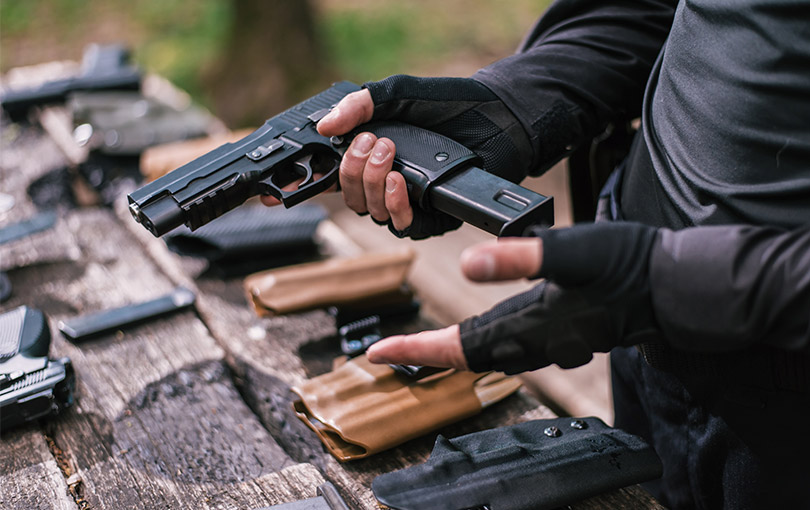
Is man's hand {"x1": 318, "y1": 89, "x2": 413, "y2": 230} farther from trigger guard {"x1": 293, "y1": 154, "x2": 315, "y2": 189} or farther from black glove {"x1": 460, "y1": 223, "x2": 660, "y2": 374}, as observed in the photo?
black glove {"x1": 460, "y1": 223, "x2": 660, "y2": 374}

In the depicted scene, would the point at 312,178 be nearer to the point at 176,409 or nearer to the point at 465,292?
the point at 176,409

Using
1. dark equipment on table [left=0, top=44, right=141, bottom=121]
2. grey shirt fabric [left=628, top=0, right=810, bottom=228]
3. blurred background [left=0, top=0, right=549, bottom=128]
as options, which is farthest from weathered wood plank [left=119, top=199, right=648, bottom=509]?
blurred background [left=0, top=0, right=549, bottom=128]

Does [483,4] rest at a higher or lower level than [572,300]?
lower

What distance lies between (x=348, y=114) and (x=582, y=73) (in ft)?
1.99

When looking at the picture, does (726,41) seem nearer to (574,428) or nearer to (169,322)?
(574,428)

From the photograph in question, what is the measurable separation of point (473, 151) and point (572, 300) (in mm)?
693

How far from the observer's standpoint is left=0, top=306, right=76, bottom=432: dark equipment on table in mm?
1617

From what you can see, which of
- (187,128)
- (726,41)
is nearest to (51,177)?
(187,128)

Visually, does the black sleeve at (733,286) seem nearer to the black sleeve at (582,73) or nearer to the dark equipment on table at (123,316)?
the black sleeve at (582,73)

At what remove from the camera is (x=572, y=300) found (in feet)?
3.74

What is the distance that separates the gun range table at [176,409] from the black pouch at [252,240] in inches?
3.4

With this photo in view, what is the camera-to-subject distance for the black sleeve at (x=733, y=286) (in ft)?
3.49

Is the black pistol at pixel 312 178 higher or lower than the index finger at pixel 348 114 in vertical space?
lower

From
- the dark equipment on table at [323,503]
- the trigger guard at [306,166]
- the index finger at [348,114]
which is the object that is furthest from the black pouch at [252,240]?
the dark equipment on table at [323,503]
